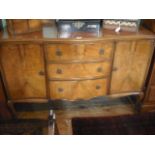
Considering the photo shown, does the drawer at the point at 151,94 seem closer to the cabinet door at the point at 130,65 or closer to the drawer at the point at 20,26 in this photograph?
the cabinet door at the point at 130,65

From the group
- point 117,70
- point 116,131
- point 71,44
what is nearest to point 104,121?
point 116,131

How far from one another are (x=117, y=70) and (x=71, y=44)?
20.4 inches

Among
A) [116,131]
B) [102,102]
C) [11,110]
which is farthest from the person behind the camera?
[102,102]

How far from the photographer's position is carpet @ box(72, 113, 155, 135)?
5.46ft

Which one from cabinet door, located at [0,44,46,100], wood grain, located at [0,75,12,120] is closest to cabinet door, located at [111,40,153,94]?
cabinet door, located at [0,44,46,100]

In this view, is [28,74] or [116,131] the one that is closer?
[28,74]

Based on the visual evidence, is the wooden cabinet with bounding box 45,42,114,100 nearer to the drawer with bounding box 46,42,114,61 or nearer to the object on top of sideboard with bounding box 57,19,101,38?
the drawer with bounding box 46,42,114,61

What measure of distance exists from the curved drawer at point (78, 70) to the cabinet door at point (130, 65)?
0.37 feet

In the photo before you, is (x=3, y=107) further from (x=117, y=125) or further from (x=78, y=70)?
(x=117, y=125)

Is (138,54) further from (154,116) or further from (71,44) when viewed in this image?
(154,116)

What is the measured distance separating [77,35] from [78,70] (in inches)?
12.0

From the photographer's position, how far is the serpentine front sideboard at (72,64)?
4.60 ft
